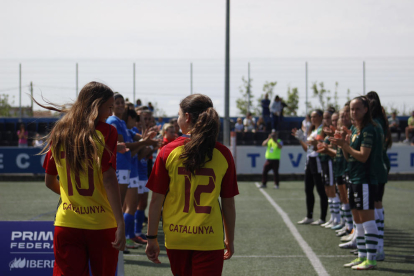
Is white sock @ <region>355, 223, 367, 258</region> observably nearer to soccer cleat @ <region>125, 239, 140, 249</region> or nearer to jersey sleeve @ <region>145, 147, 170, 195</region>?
soccer cleat @ <region>125, 239, 140, 249</region>

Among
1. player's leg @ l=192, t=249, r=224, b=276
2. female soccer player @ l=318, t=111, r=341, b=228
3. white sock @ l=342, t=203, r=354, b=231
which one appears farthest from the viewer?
female soccer player @ l=318, t=111, r=341, b=228

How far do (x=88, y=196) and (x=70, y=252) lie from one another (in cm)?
38

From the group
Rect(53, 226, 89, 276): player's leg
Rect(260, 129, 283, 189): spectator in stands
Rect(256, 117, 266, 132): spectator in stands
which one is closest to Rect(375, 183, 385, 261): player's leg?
Rect(53, 226, 89, 276): player's leg

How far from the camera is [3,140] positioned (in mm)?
22797

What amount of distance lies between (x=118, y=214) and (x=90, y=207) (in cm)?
20

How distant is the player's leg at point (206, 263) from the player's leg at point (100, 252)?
23.4 inches

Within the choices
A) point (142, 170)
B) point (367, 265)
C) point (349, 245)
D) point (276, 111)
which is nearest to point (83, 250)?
point (367, 265)

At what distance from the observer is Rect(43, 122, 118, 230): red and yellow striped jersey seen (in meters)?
3.19

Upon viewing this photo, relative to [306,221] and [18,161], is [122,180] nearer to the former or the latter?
[306,221]

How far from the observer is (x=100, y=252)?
319cm

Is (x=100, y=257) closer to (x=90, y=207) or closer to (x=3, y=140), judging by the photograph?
(x=90, y=207)

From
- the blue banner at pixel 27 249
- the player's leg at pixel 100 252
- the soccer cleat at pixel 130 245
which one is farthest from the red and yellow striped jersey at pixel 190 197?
the soccer cleat at pixel 130 245

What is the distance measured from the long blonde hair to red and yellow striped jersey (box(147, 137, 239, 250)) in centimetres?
48

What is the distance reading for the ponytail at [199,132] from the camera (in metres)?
3.05
